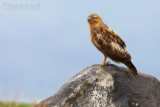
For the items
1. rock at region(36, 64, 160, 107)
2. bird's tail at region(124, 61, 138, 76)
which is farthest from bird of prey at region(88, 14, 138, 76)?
rock at region(36, 64, 160, 107)

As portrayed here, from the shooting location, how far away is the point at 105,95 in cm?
531

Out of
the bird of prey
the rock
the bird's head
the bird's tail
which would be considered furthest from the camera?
the bird's head

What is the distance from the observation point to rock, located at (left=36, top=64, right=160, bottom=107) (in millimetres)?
5254

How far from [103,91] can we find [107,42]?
3.36 ft

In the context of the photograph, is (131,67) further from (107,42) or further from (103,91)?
(103,91)

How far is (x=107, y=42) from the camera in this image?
18.6 feet

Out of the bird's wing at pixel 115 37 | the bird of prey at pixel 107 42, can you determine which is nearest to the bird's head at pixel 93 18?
the bird of prey at pixel 107 42

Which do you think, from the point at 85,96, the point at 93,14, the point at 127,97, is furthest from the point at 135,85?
the point at 93,14

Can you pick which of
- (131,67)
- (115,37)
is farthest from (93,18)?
(131,67)

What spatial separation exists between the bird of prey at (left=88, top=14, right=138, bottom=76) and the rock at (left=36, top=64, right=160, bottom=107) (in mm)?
222

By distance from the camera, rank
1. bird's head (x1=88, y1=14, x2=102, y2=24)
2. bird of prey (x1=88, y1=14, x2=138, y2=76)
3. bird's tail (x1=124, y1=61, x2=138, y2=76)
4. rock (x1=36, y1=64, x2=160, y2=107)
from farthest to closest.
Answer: bird's head (x1=88, y1=14, x2=102, y2=24), bird's tail (x1=124, y1=61, x2=138, y2=76), bird of prey (x1=88, y1=14, x2=138, y2=76), rock (x1=36, y1=64, x2=160, y2=107)

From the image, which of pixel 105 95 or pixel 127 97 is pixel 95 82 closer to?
pixel 105 95

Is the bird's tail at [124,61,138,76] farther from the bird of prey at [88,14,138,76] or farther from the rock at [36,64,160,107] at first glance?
the rock at [36,64,160,107]

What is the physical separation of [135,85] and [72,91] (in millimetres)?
1381
